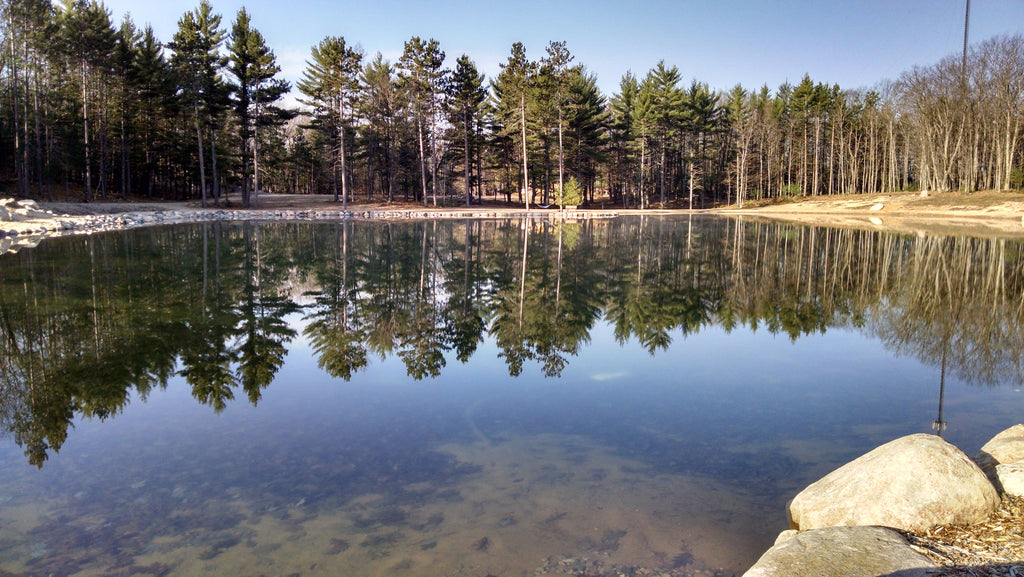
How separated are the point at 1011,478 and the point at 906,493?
942mm

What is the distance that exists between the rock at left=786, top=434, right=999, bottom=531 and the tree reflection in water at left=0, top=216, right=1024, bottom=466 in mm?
4164

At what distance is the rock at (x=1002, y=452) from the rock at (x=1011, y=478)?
79 mm

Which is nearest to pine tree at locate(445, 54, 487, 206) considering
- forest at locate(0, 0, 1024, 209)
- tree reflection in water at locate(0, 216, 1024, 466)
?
forest at locate(0, 0, 1024, 209)

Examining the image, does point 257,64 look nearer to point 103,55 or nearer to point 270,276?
point 103,55

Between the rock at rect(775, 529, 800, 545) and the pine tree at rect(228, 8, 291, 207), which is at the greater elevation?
the pine tree at rect(228, 8, 291, 207)

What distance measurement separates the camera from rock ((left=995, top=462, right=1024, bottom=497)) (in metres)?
4.11

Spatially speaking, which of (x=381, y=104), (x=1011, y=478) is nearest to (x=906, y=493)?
(x=1011, y=478)


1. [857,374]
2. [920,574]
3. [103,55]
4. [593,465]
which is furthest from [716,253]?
[103,55]

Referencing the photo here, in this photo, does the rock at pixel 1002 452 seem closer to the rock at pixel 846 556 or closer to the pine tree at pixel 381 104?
the rock at pixel 846 556

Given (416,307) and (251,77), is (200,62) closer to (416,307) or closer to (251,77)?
(251,77)

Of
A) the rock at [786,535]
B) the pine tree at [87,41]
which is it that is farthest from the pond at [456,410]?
the pine tree at [87,41]

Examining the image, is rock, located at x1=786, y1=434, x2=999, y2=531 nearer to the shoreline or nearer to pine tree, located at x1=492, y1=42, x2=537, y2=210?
the shoreline

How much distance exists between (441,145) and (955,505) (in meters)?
59.7

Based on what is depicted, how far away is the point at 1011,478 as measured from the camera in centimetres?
419
